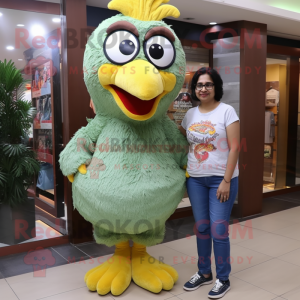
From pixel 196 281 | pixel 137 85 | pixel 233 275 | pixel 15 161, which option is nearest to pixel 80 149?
pixel 137 85

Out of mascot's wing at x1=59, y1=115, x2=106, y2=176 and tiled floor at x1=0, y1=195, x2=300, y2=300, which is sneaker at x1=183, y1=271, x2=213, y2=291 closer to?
tiled floor at x1=0, y1=195, x2=300, y2=300

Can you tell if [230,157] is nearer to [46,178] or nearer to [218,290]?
[218,290]

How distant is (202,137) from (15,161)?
63.8 inches

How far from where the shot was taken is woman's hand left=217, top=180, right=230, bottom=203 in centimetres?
211

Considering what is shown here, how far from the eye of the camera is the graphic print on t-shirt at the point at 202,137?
214cm

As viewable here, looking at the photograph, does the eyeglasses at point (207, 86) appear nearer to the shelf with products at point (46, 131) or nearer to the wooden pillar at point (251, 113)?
the shelf with products at point (46, 131)

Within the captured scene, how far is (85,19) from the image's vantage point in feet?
9.68

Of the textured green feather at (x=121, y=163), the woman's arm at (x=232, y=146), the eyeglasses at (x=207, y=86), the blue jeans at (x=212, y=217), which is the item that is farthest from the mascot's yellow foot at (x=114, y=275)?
the eyeglasses at (x=207, y=86)

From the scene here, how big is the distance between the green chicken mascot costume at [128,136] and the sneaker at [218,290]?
269 millimetres

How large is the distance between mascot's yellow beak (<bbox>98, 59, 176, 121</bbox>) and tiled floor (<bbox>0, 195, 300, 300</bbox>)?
1211 mm

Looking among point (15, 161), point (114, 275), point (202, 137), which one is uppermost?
point (202, 137)

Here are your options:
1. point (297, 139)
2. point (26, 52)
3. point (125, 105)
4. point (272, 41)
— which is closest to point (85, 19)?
point (26, 52)

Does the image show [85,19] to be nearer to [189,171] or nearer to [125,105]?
[125,105]

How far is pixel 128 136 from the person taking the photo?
82.0 inches
